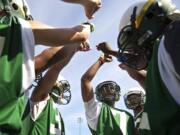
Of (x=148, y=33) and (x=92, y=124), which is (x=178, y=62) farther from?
(x=92, y=124)

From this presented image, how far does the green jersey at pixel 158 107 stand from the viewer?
12.3ft

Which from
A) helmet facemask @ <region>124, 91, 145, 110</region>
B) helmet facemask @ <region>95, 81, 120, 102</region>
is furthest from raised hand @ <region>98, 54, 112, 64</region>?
helmet facemask @ <region>124, 91, 145, 110</region>

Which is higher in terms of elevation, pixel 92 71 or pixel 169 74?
pixel 92 71

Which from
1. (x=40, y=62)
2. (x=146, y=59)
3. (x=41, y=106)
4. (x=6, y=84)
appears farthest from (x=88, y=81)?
(x=6, y=84)

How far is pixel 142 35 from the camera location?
4520mm

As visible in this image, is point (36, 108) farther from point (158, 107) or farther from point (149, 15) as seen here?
point (158, 107)

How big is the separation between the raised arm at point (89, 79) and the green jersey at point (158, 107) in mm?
3361

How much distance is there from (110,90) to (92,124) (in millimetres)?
1302

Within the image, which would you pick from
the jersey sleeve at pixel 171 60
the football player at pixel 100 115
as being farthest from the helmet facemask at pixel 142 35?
the football player at pixel 100 115

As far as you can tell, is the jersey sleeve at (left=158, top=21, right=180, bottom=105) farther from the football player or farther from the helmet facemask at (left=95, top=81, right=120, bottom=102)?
the helmet facemask at (left=95, top=81, right=120, bottom=102)

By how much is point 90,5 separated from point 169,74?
137cm

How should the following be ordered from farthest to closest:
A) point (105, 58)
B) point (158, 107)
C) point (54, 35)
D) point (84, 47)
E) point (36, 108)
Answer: point (105, 58) < point (36, 108) < point (84, 47) < point (54, 35) < point (158, 107)

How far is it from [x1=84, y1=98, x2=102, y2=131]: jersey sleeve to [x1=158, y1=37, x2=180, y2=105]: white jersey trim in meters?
3.68

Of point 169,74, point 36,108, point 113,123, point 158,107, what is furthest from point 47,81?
point 169,74
